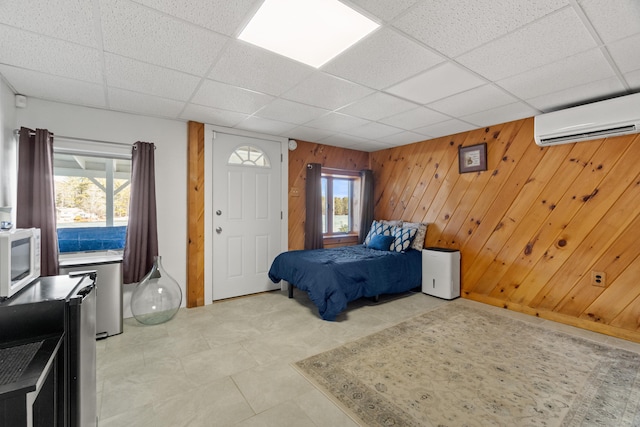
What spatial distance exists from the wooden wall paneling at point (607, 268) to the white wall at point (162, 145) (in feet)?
14.3

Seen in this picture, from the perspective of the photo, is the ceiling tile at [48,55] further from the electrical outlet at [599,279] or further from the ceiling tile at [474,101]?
the electrical outlet at [599,279]

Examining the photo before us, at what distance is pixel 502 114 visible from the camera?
3.24 meters

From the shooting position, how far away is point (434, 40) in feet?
5.99

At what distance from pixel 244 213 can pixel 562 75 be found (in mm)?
3606

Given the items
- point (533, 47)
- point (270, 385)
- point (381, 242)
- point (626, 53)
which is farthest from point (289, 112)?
point (626, 53)

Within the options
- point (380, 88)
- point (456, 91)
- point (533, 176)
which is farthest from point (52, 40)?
point (533, 176)

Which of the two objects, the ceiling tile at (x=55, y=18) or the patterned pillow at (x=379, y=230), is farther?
the patterned pillow at (x=379, y=230)

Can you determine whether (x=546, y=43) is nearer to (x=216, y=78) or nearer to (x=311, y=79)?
(x=311, y=79)

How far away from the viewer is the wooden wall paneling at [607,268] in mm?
2746

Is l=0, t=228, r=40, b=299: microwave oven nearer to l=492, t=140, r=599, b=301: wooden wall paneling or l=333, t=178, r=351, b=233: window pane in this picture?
l=333, t=178, r=351, b=233: window pane

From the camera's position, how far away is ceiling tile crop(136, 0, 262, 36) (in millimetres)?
1501

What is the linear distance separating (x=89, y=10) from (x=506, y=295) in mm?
4544

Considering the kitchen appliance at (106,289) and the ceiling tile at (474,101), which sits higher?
the ceiling tile at (474,101)

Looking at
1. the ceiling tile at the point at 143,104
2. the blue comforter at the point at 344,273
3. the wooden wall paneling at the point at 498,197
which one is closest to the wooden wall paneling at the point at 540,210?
the wooden wall paneling at the point at 498,197
